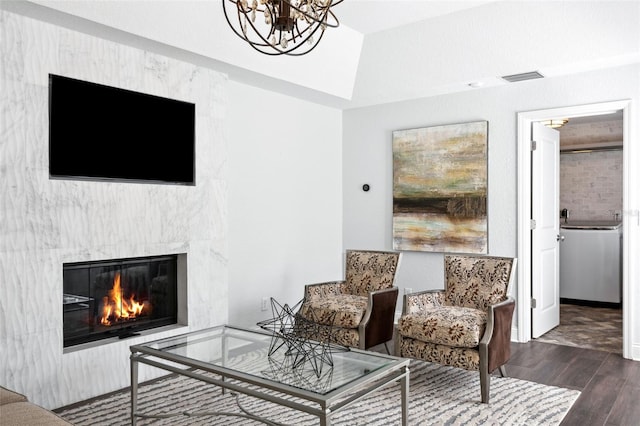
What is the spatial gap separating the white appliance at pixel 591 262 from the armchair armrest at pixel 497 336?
351cm

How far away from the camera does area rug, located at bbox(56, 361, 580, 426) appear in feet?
9.84

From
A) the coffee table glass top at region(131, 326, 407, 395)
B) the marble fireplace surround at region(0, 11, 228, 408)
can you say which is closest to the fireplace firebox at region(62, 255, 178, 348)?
the marble fireplace surround at region(0, 11, 228, 408)

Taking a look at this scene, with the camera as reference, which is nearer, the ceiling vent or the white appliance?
the ceiling vent

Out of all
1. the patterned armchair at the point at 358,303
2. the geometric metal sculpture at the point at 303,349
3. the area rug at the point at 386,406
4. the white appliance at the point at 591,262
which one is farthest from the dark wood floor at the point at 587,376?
the white appliance at the point at 591,262

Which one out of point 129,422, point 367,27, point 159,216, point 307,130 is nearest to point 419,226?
point 307,130

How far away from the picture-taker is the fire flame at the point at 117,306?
3.60 m

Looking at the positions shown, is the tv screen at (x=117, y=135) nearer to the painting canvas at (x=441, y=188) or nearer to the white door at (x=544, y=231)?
the painting canvas at (x=441, y=188)

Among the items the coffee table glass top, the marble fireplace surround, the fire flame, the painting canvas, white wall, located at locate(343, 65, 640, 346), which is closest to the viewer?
the coffee table glass top

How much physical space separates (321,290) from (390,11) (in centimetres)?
244

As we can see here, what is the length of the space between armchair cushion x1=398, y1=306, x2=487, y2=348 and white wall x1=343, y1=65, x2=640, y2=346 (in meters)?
1.36

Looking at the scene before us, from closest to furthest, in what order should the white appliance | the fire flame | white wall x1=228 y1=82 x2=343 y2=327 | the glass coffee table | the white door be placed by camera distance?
the glass coffee table → the fire flame → white wall x1=228 y1=82 x2=343 y2=327 → the white door → the white appliance

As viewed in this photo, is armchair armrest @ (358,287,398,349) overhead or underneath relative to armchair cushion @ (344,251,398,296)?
underneath

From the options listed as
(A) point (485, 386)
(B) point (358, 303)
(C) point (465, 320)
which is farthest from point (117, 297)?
(A) point (485, 386)

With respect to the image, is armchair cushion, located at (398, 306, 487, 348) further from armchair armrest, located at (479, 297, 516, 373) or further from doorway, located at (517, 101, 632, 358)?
doorway, located at (517, 101, 632, 358)
